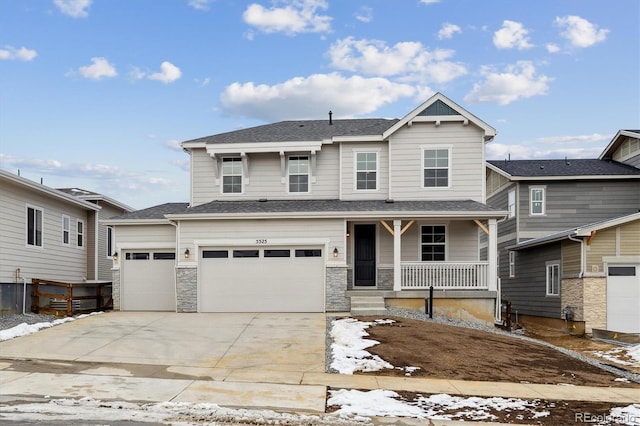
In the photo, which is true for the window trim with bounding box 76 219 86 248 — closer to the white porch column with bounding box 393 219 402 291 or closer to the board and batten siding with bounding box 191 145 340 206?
the board and batten siding with bounding box 191 145 340 206

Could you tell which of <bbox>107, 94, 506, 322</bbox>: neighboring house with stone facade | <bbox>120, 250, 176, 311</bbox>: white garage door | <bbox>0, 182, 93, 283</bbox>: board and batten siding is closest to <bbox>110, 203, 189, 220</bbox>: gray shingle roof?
<bbox>107, 94, 506, 322</bbox>: neighboring house with stone facade

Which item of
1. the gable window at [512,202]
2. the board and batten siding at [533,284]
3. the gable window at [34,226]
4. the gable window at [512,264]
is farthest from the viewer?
the gable window at [512,264]

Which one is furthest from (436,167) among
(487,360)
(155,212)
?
→ (155,212)

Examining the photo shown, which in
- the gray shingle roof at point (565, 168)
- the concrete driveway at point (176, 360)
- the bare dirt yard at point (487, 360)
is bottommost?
the bare dirt yard at point (487, 360)

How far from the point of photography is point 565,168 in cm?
2695

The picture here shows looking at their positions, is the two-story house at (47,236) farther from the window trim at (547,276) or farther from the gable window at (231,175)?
the window trim at (547,276)

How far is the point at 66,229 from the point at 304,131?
10.2m

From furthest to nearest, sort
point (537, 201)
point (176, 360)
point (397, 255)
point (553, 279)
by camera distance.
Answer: point (537, 201), point (553, 279), point (397, 255), point (176, 360)

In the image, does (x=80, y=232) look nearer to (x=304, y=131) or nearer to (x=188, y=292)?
(x=188, y=292)

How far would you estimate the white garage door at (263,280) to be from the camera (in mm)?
18875

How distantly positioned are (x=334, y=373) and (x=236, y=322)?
20.0 feet

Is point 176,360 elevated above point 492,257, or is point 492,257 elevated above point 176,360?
point 492,257

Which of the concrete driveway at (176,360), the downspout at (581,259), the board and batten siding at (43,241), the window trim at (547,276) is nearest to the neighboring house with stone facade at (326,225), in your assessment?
the concrete driveway at (176,360)

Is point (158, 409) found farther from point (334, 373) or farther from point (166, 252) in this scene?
point (166, 252)
